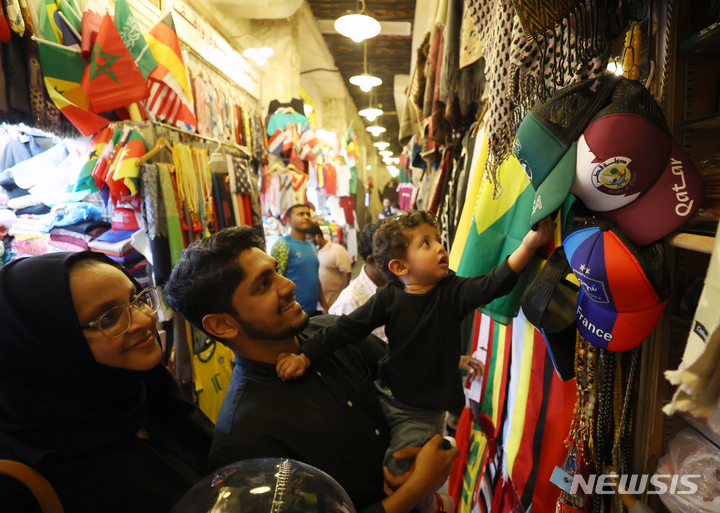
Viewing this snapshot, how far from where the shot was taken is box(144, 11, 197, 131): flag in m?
2.89

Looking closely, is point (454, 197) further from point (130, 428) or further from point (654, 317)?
point (130, 428)

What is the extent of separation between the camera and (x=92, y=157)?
97.0 inches

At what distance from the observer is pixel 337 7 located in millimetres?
6621

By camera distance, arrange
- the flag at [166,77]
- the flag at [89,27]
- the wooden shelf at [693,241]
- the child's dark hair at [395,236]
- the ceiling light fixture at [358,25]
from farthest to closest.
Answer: the ceiling light fixture at [358,25] → the flag at [166,77] → the flag at [89,27] → the child's dark hair at [395,236] → the wooden shelf at [693,241]

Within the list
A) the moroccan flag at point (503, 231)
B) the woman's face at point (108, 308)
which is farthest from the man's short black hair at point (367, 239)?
the woman's face at point (108, 308)

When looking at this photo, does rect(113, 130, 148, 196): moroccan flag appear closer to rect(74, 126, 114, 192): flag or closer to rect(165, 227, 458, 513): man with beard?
rect(74, 126, 114, 192): flag

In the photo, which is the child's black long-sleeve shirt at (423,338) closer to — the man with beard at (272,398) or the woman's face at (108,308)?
the man with beard at (272,398)

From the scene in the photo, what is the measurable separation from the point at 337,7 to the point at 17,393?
726 centimetres

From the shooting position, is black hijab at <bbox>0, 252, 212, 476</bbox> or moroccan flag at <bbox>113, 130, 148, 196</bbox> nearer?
black hijab at <bbox>0, 252, 212, 476</bbox>

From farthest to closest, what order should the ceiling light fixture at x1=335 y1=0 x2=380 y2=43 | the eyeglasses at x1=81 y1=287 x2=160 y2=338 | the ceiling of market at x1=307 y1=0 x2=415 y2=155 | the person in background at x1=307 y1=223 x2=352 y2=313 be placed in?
1. the ceiling of market at x1=307 y1=0 x2=415 y2=155
2. the ceiling light fixture at x1=335 y1=0 x2=380 y2=43
3. the person in background at x1=307 y1=223 x2=352 y2=313
4. the eyeglasses at x1=81 y1=287 x2=160 y2=338

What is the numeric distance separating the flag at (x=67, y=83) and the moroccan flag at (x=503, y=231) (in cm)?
232

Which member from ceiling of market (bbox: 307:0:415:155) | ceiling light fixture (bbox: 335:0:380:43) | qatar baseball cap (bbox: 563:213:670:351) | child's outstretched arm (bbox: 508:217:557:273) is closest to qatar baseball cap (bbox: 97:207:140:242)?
child's outstretched arm (bbox: 508:217:557:273)

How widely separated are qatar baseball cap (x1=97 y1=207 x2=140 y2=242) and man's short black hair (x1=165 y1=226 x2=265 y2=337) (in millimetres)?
1634

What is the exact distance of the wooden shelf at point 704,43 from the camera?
0.77 metres
